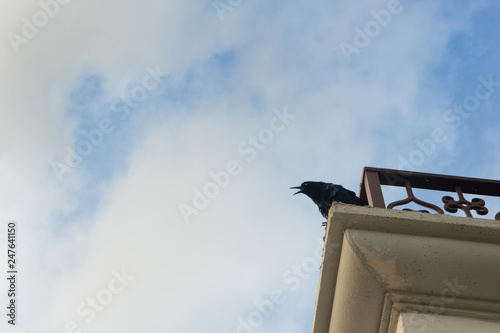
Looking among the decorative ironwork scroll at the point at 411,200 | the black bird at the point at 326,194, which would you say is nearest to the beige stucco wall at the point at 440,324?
the decorative ironwork scroll at the point at 411,200

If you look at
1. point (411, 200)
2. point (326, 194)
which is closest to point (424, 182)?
point (411, 200)

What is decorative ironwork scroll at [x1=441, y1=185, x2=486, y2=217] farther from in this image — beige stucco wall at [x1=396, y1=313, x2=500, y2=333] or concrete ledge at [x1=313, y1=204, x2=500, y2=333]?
beige stucco wall at [x1=396, y1=313, x2=500, y2=333]

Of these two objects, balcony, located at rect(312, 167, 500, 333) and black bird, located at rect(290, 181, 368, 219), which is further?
black bird, located at rect(290, 181, 368, 219)

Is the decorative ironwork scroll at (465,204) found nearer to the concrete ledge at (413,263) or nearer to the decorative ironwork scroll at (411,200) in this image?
the decorative ironwork scroll at (411,200)

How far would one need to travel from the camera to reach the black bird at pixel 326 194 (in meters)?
4.35

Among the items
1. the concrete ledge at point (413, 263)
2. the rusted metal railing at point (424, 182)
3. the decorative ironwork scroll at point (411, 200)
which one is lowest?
the concrete ledge at point (413, 263)

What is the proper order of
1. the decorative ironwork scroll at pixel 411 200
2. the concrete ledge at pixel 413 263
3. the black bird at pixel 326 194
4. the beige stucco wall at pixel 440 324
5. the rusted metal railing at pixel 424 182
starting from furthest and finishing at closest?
1. the black bird at pixel 326 194
2. the rusted metal railing at pixel 424 182
3. the decorative ironwork scroll at pixel 411 200
4. the concrete ledge at pixel 413 263
5. the beige stucco wall at pixel 440 324

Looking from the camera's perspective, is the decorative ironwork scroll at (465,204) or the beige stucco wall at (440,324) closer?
the beige stucco wall at (440,324)

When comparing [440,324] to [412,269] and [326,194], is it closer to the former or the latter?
[412,269]

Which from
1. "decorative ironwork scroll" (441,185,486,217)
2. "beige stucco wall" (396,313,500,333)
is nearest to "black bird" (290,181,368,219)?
"decorative ironwork scroll" (441,185,486,217)

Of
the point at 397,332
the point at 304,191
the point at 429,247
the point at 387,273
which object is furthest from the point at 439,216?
the point at 304,191

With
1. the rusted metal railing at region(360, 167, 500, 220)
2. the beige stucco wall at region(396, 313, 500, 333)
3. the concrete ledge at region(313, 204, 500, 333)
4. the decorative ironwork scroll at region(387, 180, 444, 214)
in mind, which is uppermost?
the rusted metal railing at region(360, 167, 500, 220)

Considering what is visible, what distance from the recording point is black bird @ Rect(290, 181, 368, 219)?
4.35 metres

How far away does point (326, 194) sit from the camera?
4.80 meters
